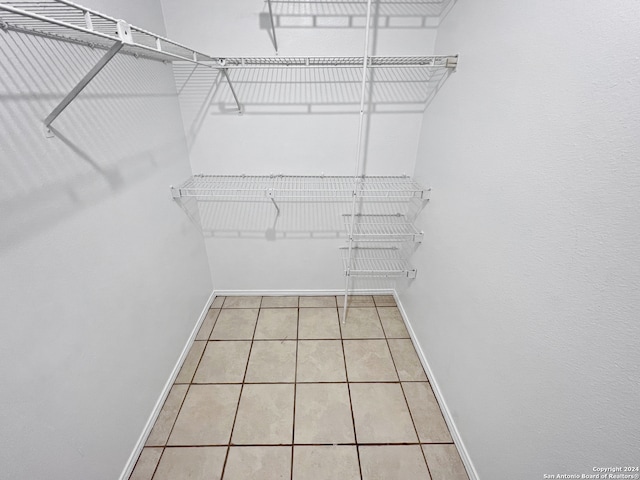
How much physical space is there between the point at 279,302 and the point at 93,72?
6.29 feet

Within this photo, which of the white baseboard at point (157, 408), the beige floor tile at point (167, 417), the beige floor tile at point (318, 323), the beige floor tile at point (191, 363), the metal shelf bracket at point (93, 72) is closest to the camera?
the metal shelf bracket at point (93, 72)

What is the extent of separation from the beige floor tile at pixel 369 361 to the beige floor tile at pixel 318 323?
0.51 feet

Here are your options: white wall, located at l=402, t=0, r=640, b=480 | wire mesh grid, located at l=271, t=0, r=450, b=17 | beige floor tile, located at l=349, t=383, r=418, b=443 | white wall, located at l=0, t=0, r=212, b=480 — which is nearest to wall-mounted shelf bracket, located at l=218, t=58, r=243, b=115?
white wall, located at l=0, t=0, r=212, b=480

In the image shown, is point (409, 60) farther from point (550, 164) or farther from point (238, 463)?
point (238, 463)

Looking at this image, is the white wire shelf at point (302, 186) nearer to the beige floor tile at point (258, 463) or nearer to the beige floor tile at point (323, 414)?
the beige floor tile at point (323, 414)

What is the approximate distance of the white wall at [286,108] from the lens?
1.65 metres

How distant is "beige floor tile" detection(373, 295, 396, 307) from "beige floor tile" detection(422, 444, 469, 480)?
109cm

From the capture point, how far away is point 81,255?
1044 millimetres

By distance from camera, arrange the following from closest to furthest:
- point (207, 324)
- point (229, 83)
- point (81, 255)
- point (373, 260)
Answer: point (81, 255)
point (229, 83)
point (207, 324)
point (373, 260)

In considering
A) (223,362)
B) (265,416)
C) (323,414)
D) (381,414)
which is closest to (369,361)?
(381,414)

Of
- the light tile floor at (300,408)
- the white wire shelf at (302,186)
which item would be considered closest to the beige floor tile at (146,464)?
the light tile floor at (300,408)

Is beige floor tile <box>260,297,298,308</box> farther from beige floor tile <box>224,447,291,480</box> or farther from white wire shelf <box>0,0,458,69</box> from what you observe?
white wire shelf <box>0,0,458,69</box>

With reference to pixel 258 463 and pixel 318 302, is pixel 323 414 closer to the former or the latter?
pixel 258 463

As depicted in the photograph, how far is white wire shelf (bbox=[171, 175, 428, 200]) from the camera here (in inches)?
78.7
